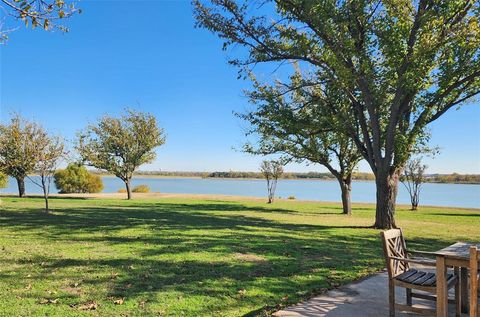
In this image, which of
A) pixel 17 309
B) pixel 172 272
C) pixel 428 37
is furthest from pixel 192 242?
pixel 428 37

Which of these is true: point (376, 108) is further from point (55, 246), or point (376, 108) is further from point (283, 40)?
point (55, 246)

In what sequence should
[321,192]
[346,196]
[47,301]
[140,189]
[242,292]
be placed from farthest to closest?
1. [321,192]
2. [140,189]
3. [346,196]
4. [242,292]
5. [47,301]

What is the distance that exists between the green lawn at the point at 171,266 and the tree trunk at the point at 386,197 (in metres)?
1.29

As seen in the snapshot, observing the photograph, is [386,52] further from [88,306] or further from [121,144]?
[121,144]

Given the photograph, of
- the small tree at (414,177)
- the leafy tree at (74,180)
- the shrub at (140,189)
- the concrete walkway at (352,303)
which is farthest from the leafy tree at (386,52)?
the shrub at (140,189)

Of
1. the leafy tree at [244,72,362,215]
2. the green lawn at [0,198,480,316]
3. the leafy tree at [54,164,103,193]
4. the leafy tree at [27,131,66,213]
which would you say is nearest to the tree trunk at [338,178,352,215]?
the leafy tree at [244,72,362,215]

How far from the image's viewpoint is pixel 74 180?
40969 mm

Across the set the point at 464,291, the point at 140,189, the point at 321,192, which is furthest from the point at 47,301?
the point at 321,192

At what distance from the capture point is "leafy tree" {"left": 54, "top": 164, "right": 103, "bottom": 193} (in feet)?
134

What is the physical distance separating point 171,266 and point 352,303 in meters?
3.20

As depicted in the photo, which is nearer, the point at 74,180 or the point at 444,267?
the point at 444,267

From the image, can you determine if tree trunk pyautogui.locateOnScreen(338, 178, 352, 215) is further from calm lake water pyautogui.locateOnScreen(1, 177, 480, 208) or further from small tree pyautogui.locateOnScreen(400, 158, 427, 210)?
calm lake water pyautogui.locateOnScreen(1, 177, 480, 208)

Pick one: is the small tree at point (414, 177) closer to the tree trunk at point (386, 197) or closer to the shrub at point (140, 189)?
the tree trunk at point (386, 197)

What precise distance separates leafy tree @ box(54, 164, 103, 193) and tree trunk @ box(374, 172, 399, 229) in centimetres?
3442
